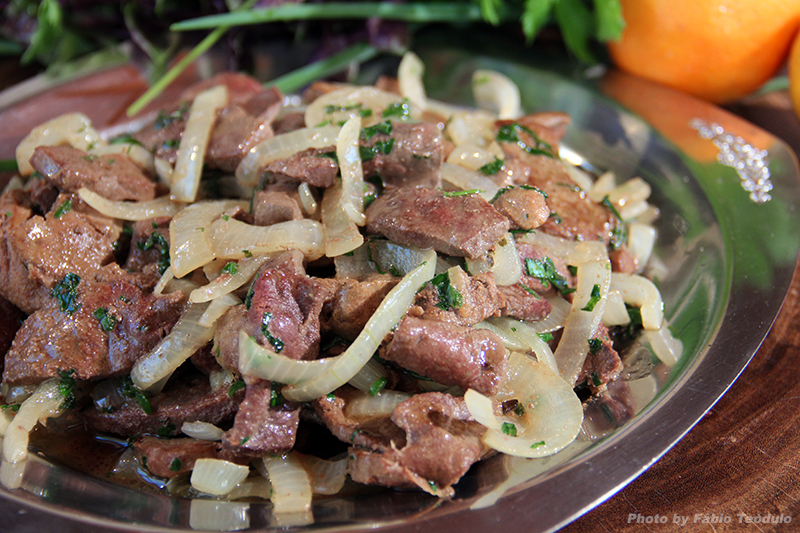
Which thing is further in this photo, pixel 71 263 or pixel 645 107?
pixel 645 107

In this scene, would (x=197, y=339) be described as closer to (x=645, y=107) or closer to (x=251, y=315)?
(x=251, y=315)

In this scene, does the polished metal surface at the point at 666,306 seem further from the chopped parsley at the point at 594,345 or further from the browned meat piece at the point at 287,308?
the browned meat piece at the point at 287,308

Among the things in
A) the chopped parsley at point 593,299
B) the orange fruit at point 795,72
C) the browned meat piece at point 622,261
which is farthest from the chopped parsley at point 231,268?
the orange fruit at point 795,72

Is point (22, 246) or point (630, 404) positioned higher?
point (22, 246)

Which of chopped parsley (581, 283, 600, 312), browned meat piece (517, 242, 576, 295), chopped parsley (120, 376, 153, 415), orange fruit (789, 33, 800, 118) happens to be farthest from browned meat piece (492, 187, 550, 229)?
orange fruit (789, 33, 800, 118)

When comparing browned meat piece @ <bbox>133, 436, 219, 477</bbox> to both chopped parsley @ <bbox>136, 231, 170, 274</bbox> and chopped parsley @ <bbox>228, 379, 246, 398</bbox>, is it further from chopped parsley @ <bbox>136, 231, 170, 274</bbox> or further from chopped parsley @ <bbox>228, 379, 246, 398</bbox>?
chopped parsley @ <bbox>136, 231, 170, 274</bbox>

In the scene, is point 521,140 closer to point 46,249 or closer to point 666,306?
point 666,306

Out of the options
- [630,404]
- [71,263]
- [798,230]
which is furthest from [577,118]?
[71,263]
